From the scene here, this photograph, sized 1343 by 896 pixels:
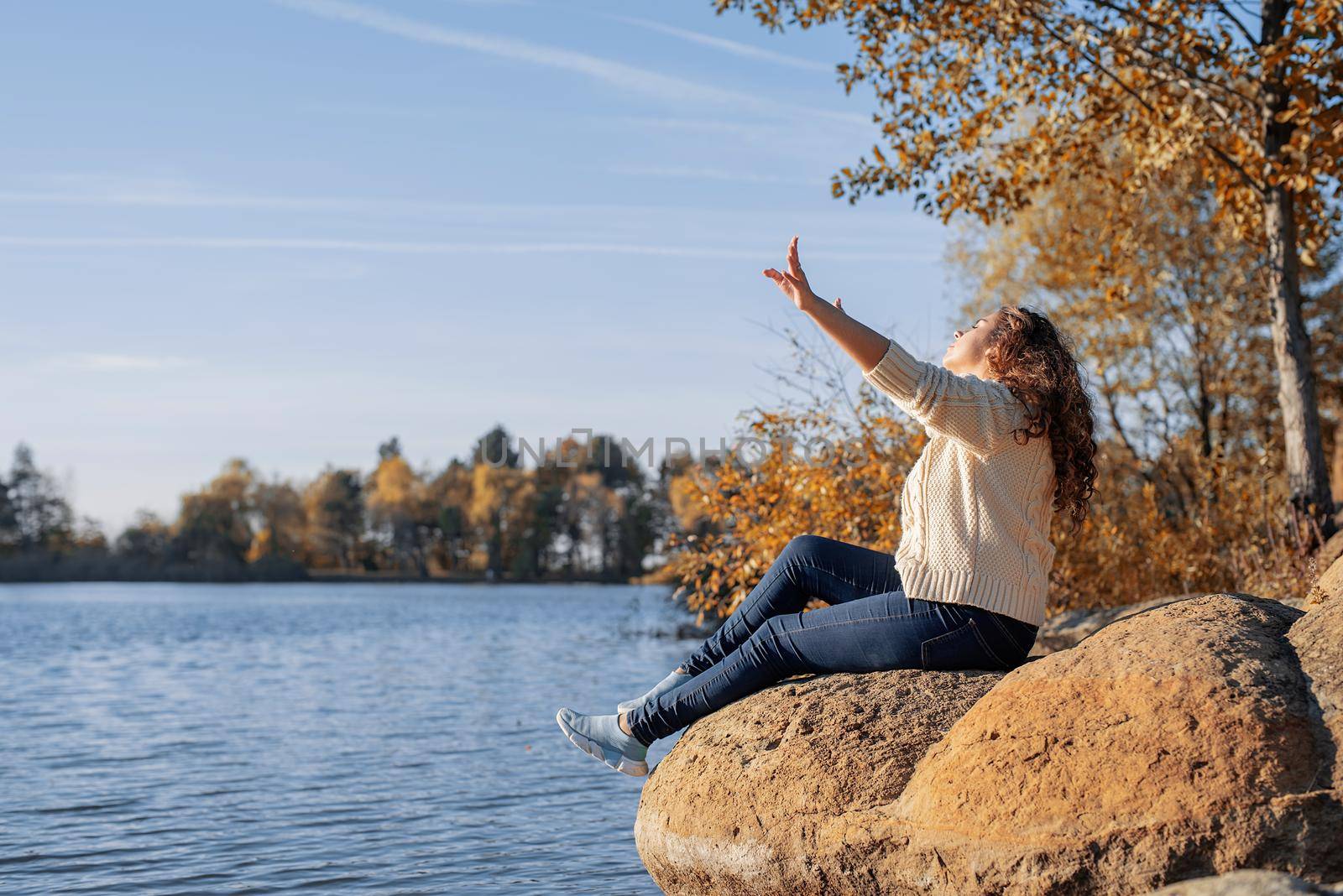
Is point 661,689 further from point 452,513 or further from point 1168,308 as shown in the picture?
point 452,513

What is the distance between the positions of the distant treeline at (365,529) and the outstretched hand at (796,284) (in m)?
71.3

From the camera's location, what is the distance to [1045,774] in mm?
4102

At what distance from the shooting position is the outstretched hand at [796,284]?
4.33 metres

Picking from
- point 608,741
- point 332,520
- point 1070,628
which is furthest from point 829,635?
point 332,520

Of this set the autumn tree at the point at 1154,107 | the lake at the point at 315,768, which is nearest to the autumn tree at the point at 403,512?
the lake at the point at 315,768

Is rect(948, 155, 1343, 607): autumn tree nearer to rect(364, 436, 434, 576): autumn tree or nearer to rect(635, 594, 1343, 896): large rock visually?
rect(635, 594, 1343, 896): large rock

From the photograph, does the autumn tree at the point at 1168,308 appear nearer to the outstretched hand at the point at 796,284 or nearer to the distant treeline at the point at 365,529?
the outstretched hand at the point at 796,284

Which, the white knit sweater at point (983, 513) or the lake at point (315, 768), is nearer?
the white knit sweater at point (983, 513)

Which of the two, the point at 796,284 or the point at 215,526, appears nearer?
the point at 796,284

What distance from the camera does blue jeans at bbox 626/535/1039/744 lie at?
4887mm

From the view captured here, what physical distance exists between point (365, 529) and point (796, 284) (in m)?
86.4

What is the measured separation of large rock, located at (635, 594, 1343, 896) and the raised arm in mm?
871

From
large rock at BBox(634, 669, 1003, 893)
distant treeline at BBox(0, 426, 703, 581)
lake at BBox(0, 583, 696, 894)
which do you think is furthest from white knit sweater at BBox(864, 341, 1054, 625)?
distant treeline at BBox(0, 426, 703, 581)

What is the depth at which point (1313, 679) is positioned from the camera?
4.12 meters
